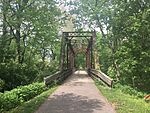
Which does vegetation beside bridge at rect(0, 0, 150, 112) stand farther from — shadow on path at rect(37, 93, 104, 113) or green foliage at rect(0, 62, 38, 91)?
shadow on path at rect(37, 93, 104, 113)

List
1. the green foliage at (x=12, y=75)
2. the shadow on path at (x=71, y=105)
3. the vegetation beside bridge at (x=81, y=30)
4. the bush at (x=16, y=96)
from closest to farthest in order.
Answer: the shadow on path at (x=71, y=105) → the bush at (x=16, y=96) → the green foliage at (x=12, y=75) → the vegetation beside bridge at (x=81, y=30)

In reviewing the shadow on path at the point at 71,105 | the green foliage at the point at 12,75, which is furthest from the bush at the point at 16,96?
the green foliage at the point at 12,75

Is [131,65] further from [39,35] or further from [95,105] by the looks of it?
[95,105]

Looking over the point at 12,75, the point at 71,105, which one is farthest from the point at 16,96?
the point at 12,75

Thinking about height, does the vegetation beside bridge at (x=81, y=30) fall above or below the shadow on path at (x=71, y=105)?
above

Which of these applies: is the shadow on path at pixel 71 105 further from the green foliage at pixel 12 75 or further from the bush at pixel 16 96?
the green foliage at pixel 12 75

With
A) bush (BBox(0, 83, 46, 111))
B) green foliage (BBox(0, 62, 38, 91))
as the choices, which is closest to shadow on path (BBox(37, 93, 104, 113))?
bush (BBox(0, 83, 46, 111))

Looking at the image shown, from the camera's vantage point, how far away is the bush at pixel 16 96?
1159 centimetres

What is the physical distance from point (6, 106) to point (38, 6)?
18.5m

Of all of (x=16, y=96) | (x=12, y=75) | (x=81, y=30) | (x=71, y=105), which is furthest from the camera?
(x=81, y=30)

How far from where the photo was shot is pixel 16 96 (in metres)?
12.9

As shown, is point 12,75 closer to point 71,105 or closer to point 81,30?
point 71,105

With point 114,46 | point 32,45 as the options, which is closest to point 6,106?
point 32,45

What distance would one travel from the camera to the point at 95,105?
1051cm
